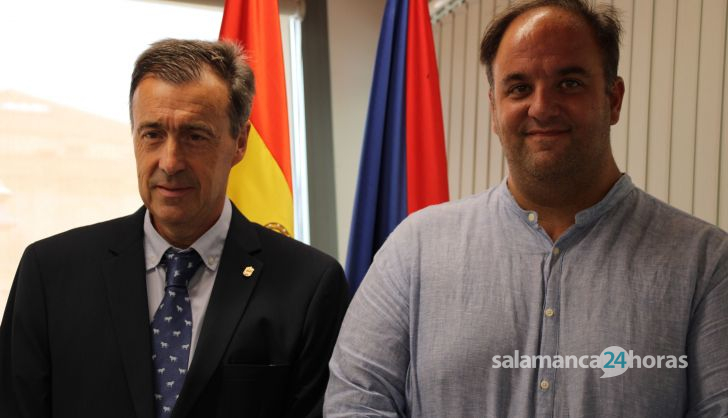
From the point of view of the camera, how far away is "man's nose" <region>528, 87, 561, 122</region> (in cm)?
147

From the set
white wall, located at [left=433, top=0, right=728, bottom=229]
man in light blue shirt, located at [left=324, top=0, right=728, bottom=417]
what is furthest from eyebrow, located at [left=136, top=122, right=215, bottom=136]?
white wall, located at [left=433, top=0, right=728, bottom=229]

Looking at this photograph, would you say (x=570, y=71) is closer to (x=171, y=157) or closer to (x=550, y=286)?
(x=550, y=286)

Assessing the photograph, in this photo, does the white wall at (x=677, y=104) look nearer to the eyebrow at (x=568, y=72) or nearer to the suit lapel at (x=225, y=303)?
the eyebrow at (x=568, y=72)

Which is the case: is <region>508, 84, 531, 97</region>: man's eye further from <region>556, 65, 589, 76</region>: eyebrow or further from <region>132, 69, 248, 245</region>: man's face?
<region>132, 69, 248, 245</region>: man's face

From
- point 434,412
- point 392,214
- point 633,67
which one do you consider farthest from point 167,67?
point 633,67

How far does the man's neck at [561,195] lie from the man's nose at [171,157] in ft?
2.41

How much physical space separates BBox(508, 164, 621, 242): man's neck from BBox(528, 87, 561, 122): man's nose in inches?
5.0

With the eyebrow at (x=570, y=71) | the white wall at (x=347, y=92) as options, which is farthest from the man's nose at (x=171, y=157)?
the white wall at (x=347, y=92)

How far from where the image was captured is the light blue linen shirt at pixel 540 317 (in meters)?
1.38

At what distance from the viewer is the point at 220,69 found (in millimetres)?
1817

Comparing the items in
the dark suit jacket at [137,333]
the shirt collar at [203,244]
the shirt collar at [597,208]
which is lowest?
the dark suit jacket at [137,333]

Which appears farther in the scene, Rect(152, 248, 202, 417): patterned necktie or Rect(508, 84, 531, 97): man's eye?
Rect(152, 248, 202, 417): patterned necktie

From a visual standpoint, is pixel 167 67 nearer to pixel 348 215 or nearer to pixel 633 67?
pixel 633 67

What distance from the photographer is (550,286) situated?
1473mm
